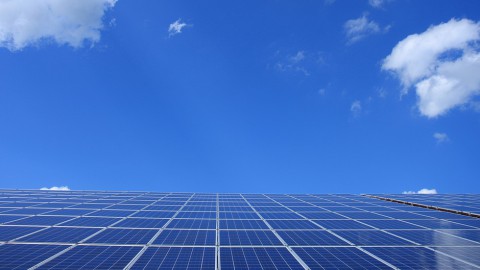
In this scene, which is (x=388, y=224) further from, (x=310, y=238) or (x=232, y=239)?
(x=232, y=239)

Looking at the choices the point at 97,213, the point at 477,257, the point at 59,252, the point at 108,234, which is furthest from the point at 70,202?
the point at 477,257

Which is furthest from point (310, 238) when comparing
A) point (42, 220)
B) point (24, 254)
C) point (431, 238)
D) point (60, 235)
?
point (42, 220)

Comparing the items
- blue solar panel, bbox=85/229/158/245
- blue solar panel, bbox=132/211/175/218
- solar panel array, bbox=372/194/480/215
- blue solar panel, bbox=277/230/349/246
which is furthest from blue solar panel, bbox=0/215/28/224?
solar panel array, bbox=372/194/480/215

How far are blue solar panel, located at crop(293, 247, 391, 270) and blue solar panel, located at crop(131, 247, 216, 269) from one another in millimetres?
3603

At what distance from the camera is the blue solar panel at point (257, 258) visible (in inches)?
428

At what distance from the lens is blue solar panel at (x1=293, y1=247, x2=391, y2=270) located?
1099cm

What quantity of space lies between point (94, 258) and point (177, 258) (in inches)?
115

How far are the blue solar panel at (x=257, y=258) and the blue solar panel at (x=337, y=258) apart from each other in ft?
1.94

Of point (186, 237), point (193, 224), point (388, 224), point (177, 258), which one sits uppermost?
point (388, 224)

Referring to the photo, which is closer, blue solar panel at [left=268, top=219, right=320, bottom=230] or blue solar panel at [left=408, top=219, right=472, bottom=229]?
blue solar panel at [left=268, top=219, right=320, bottom=230]

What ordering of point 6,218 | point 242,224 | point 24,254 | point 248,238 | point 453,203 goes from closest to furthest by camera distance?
point 24,254 < point 248,238 < point 242,224 < point 6,218 < point 453,203

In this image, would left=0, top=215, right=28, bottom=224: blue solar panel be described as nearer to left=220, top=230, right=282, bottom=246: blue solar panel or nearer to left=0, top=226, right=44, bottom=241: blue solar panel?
left=0, top=226, right=44, bottom=241: blue solar panel

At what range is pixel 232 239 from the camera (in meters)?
14.0

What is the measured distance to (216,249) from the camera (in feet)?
41.0
